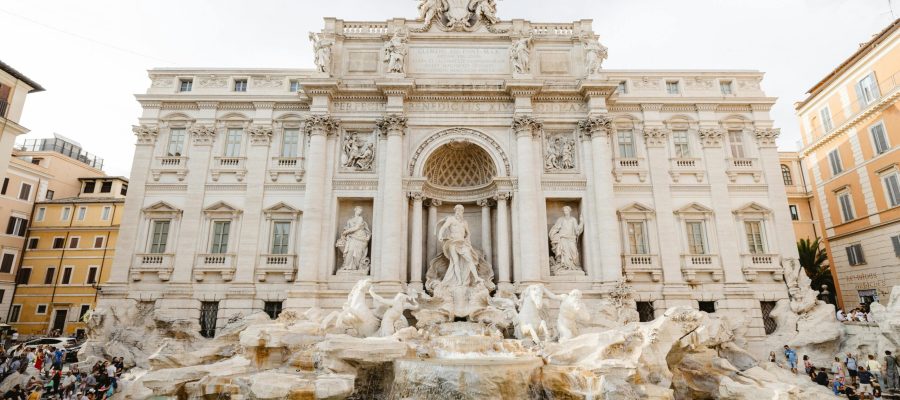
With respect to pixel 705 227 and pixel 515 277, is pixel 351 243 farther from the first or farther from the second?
pixel 705 227

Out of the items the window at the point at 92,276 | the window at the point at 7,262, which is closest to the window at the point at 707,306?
the window at the point at 92,276

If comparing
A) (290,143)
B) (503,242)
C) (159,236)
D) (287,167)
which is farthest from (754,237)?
(159,236)

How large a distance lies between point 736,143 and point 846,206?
8214 mm

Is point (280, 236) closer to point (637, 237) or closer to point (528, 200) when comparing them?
point (528, 200)

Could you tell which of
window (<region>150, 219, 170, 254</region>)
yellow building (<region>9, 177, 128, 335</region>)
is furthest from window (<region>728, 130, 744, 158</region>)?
yellow building (<region>9, 177, 128, 335</region>)

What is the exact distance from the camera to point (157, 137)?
21938 mm

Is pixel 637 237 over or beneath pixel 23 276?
over

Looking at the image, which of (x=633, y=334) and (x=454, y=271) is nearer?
(x=633, y=334)

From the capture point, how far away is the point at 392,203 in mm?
19828

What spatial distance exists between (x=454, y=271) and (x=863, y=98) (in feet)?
75.1

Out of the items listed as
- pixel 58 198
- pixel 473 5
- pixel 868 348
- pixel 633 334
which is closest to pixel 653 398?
pixel 633 334

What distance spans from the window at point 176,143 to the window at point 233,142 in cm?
206

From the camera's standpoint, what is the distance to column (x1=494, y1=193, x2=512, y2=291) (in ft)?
64.0

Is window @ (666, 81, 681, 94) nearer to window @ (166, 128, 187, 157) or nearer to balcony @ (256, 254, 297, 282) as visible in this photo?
balcony @ (256, 254, 297, 282)
